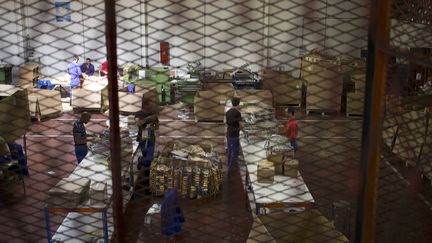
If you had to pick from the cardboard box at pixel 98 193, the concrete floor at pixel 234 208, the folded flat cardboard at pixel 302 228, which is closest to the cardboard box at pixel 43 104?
the concrete floor at pixel 234 208

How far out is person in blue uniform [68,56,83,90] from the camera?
1334 centimetres

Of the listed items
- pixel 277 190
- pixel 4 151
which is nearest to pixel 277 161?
pixel 277 190

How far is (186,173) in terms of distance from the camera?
7766 millimetres

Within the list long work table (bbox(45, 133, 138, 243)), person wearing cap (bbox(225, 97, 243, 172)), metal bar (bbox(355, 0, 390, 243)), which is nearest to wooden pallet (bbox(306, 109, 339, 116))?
person wearing cap (bbox(225, 97, 243, 172))

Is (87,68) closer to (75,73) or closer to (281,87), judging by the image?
(75,73)

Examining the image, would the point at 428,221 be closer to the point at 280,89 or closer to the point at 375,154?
the point at 375,154

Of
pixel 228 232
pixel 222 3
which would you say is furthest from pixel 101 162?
pixel 222 3

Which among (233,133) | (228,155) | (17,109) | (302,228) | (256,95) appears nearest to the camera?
(302,228)

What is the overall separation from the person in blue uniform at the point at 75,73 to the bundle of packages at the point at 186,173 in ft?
19.8

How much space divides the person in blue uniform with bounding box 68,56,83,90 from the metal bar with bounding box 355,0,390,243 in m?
11.8

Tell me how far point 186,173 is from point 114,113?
5.58 metres

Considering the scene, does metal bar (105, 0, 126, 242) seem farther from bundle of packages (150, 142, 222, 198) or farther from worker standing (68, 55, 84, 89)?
worker standing (68, 55, 84, 89)

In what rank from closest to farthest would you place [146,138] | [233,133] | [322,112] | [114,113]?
[114,113] → [146,138] → [233,133] → [322,112]

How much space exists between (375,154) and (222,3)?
39.2 feet
